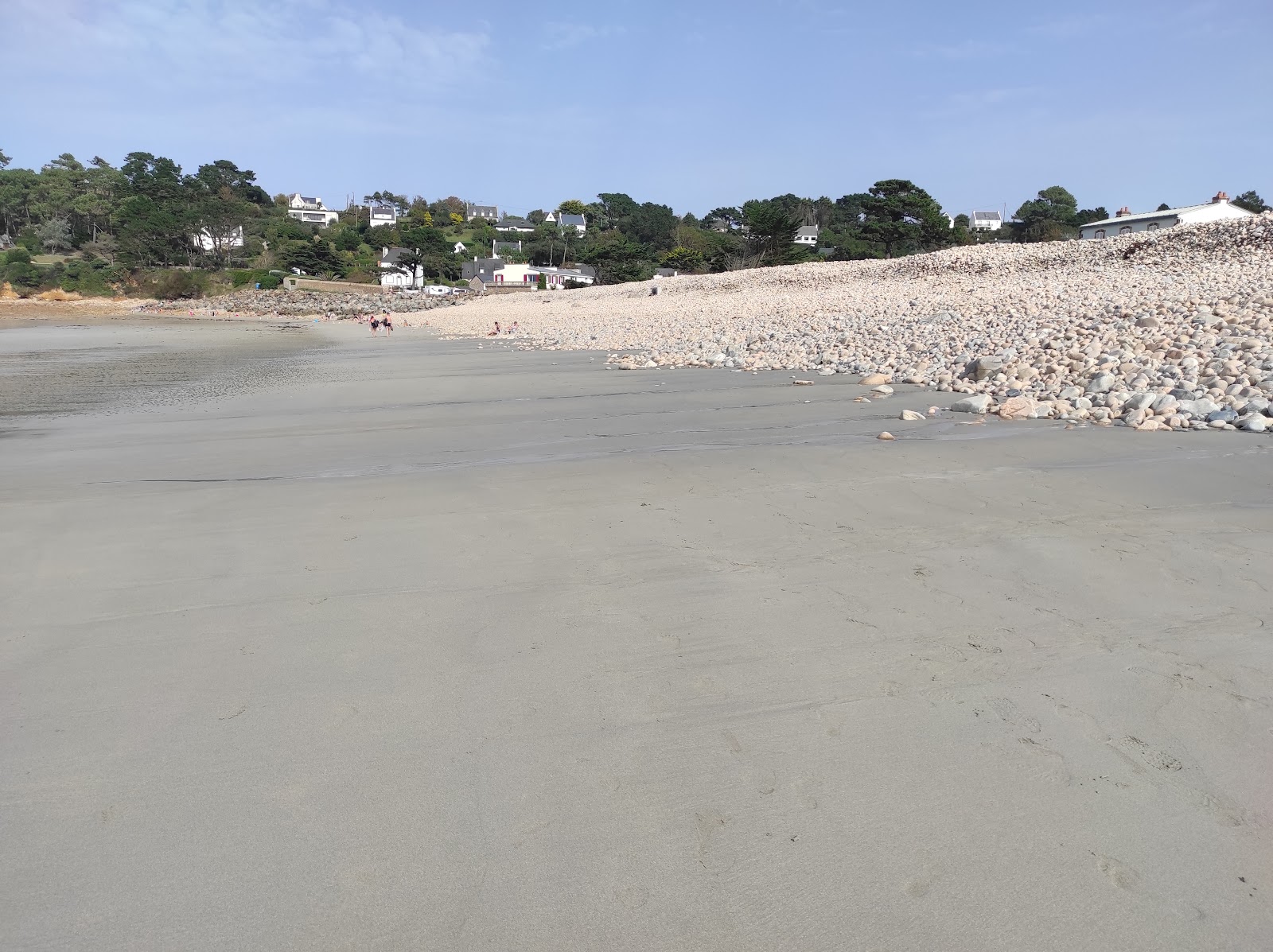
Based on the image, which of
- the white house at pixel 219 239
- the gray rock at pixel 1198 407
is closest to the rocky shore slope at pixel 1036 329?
the gray rock at pixel 1198 407

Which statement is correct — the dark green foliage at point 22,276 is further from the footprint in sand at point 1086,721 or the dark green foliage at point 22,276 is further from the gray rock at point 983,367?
Result: the footprint in sand at point 1086,721

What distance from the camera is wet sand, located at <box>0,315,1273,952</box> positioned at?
1.91 meters

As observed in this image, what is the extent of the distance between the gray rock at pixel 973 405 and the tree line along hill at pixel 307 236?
41508 mm

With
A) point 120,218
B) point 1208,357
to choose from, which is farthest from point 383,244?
point 1208,357

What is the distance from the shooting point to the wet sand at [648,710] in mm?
1912

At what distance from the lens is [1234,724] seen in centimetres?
253

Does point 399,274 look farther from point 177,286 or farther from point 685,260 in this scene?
point 685,260

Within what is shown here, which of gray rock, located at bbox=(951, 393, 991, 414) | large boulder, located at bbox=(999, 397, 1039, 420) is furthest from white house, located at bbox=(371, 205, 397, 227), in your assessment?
large boulder, located at bbox=(999, 397, 1039, 420)

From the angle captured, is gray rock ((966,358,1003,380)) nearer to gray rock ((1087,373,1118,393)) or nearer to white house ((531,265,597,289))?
gray rock ((1087,373,1118,393))

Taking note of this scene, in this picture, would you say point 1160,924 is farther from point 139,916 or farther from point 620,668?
point 139,916

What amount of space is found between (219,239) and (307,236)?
1102 cm

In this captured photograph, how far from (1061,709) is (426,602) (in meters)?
2.42

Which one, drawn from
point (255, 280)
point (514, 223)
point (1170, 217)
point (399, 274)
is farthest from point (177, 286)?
point (514, 223)

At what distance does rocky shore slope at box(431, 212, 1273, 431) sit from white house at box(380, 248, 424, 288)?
4982 cm
